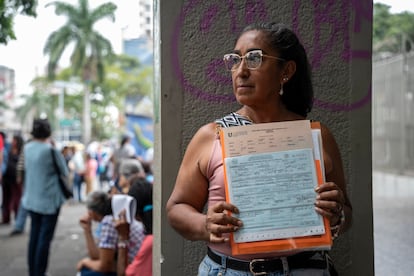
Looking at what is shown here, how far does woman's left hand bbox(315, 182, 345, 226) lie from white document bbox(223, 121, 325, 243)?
0.07ft

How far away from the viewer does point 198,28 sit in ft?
8.74

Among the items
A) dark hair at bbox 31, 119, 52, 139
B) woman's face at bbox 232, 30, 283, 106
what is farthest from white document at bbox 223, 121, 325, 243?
dark hair at bbox 31, 119, 52, 139

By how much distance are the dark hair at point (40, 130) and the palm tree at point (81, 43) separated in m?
28.5

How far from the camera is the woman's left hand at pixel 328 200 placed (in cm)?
174

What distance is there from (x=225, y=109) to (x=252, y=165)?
3.08 feet

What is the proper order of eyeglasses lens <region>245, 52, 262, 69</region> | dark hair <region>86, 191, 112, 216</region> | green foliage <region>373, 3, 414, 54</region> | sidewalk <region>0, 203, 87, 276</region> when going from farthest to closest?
green foliage <region>373, 3, 414, 54</region> < sidewalk <region>0, 203, 87, 276</region> < dark hair <region>86, 191, 112, 216</region> < eyeglasses lens <region>245, 52, 262, 69</region>

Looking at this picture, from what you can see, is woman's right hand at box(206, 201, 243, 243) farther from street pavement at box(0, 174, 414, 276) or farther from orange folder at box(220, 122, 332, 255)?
street pavement at box(0, 174, 414, 276)

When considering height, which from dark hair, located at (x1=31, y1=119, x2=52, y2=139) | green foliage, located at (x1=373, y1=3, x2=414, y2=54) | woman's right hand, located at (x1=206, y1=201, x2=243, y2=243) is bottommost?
woman's right hand, located at (x1=206, y1=201, x2=243, y2=243)

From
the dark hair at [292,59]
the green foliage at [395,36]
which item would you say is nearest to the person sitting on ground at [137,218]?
the dark hair at [292,59]

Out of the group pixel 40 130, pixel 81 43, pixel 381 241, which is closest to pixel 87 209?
pixel 40 130

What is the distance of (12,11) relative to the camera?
453cm

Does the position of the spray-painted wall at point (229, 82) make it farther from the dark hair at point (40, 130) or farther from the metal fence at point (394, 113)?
the metal fence at point (394, 113)

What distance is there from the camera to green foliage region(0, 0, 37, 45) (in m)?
4.46

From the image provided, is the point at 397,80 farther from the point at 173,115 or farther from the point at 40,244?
the point at 173,115
